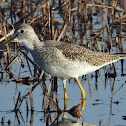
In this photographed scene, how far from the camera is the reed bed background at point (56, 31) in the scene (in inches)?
352

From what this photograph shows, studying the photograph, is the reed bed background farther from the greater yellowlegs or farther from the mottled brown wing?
the mottled brown wing

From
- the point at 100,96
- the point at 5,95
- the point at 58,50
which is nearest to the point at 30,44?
the point at 58,50

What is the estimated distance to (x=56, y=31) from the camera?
9.30 metres

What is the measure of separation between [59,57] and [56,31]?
6.42ft

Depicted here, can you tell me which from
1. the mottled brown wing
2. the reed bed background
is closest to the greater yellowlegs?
the mottled brown wing

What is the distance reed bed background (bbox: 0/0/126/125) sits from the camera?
8.93 m

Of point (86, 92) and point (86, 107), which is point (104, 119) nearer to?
point (86, 107)

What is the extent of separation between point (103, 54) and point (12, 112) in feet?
7.40

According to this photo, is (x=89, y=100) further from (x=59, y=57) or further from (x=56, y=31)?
(x=56, y=31)

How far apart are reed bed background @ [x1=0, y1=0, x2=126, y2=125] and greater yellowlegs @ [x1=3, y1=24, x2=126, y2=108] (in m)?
0.51

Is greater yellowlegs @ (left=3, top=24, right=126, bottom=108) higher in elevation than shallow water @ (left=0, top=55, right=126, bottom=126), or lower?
higher

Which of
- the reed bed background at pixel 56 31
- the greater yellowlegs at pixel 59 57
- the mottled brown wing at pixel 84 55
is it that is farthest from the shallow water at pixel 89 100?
the mottled brown wing at pixel 84 55

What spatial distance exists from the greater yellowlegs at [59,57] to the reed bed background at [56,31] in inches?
19.9

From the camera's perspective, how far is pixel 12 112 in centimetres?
716
